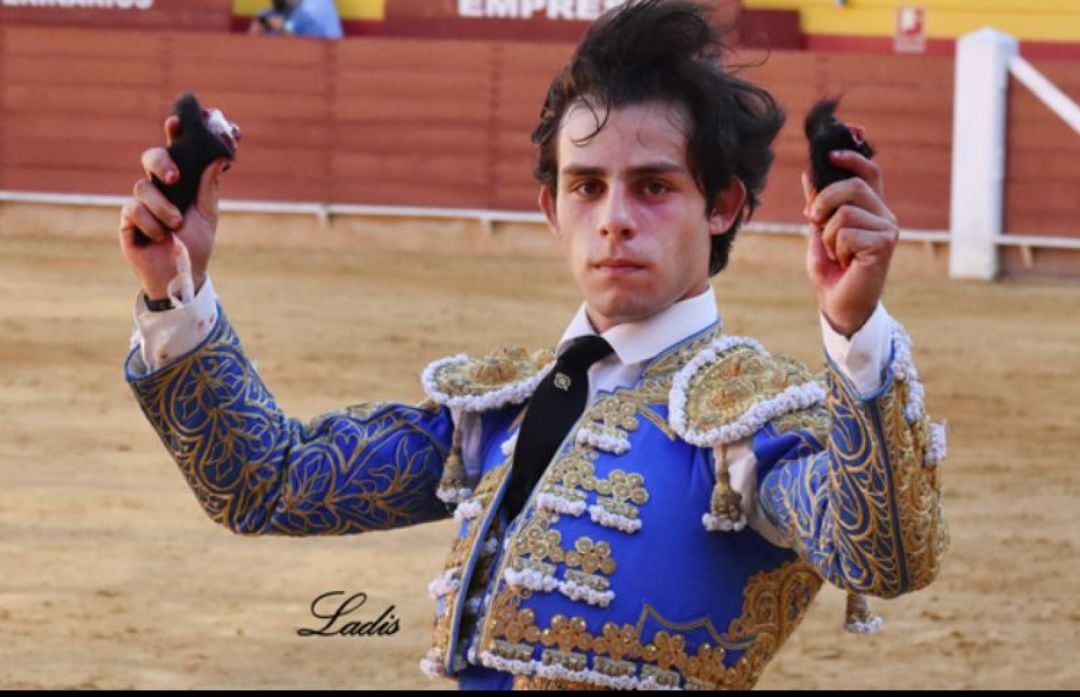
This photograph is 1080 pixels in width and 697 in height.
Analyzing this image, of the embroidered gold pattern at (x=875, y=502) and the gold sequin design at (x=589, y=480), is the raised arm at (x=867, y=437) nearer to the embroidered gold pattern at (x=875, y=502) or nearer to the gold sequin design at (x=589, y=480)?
the embroidered gold pattern at (x=875, y=502)

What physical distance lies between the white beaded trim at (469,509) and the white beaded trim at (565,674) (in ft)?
0.46

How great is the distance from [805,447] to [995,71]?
9.05 metres

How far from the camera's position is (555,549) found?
172cm

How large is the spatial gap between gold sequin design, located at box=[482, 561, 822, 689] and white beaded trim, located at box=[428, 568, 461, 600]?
7cm

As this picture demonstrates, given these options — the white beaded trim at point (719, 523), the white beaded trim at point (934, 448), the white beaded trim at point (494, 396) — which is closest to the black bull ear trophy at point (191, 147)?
the white beaded trim at point (494, 396)

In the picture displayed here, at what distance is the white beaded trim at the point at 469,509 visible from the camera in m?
1.81

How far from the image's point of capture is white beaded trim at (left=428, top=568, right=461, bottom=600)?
5.90ft

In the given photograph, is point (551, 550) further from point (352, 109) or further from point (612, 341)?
point (352, 109)

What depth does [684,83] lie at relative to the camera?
69.7 inches

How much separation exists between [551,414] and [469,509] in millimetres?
99

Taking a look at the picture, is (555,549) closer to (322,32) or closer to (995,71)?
(995,71)

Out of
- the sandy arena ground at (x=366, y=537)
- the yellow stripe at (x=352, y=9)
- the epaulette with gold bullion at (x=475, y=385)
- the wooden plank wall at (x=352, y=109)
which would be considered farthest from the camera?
the yellow stripe at (x=352, y=9)

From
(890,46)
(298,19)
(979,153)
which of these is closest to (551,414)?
(979,153)

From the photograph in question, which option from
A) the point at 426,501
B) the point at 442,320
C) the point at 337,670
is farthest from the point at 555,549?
the point at 442,320
